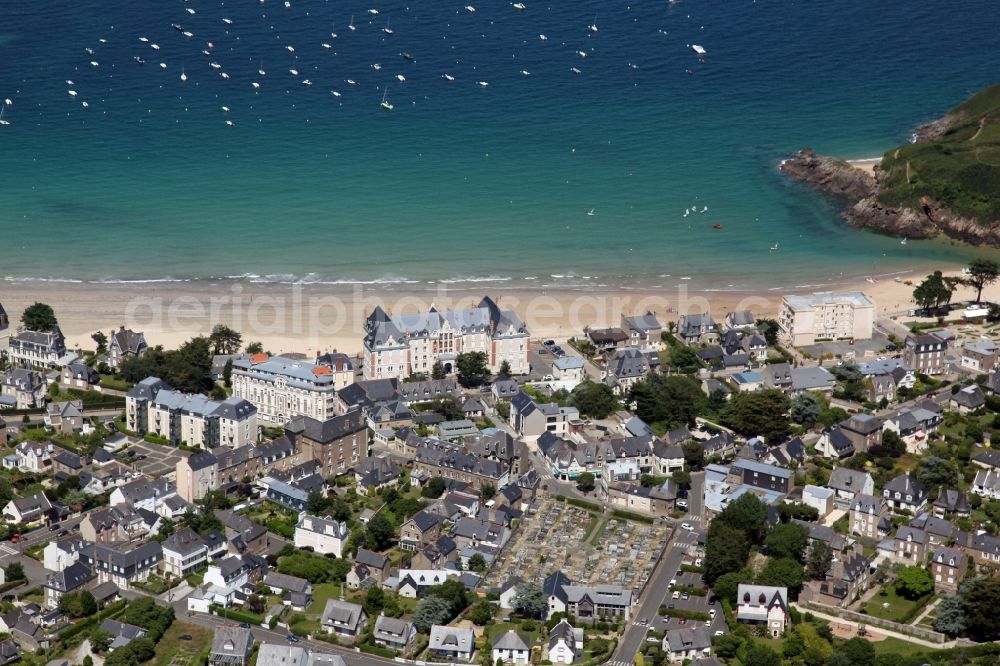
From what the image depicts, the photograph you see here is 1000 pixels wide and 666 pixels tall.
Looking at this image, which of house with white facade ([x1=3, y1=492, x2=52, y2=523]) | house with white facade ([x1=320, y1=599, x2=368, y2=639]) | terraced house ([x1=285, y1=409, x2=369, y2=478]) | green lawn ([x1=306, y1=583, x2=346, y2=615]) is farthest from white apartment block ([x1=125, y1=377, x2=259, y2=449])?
house with white facade ([x1=320, y1=599, x2=368, y2=639])

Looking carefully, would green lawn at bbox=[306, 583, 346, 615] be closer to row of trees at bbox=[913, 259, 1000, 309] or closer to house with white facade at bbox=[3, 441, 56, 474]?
house with white facade at bbox=[3, 441, 56, 474]

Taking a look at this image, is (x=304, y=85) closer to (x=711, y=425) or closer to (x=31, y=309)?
(x=31, y=309)

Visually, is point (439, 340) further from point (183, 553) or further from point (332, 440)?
point (183, 553)

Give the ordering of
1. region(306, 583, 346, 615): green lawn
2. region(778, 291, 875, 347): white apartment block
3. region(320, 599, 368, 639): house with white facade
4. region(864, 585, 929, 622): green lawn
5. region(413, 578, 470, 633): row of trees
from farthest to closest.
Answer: region(778, 291, 875, 347): white apartment block
region(306, 583, 346, 615): green lawn
region(864, 585, 929, 622): green lawn
region(413, 578, 470, 633): row of trees
region(320, 599, 368, 639): house with white facade

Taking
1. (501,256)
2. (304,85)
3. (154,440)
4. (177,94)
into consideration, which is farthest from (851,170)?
(154,440)

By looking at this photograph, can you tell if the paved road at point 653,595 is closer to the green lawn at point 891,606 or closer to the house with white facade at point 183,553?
the green lawn at point 891,606

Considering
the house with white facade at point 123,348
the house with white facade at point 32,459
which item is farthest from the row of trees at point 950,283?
the house with white facade at point 32,459
